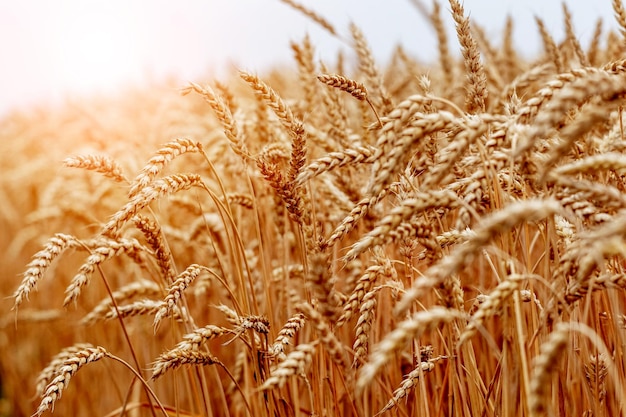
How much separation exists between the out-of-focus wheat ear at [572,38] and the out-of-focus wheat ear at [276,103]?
4.85 feet

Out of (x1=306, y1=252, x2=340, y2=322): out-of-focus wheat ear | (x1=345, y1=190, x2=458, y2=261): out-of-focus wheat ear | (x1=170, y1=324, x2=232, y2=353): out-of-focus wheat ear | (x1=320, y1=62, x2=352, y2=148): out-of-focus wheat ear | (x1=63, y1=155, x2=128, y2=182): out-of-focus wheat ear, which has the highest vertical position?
(x1=320, y1=62, x2=352, y2=148): out-of-focus wheat ear

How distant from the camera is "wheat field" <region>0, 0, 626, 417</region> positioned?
1254 mm

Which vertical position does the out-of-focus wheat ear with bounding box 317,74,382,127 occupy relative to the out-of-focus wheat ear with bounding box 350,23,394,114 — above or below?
below

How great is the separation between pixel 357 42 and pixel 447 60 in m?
1.64

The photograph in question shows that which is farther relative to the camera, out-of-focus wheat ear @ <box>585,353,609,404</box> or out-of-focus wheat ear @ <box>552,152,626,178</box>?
out-of-focus wheat ear @ <box>585,353,609,404</box>

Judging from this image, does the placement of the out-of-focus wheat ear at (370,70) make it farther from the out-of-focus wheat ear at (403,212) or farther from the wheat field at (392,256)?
the out-of-focus wheat ear at (403,212)

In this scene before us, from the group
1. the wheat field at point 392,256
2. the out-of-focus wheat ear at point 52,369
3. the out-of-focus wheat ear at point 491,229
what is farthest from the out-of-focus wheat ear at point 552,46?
the out-of-focus wheat ear at point 52,369

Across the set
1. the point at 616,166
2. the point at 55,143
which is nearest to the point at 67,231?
the point at 55,143

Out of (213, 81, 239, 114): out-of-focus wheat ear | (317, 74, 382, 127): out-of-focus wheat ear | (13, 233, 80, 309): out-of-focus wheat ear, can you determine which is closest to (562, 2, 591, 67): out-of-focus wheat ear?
(317, 74, 382, 127): out-of-focus wheat ear

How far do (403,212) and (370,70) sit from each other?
60.4 inches

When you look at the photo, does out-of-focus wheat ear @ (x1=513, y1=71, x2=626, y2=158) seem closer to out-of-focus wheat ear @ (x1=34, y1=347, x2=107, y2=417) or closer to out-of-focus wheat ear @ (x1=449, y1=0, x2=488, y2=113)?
out-of-focus wheat ear @ (x1=449, y1=0, x2=488, y2=113)

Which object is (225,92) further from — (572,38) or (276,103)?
(572,38)

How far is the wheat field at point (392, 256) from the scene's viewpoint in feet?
4.11

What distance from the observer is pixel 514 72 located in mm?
4906
